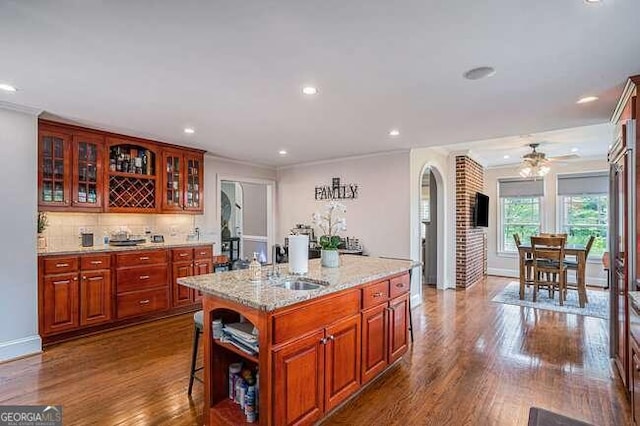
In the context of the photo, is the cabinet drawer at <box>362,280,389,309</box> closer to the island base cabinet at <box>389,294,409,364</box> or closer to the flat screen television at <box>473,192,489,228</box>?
the island base cabinet at <box>389,294,409,364</box>

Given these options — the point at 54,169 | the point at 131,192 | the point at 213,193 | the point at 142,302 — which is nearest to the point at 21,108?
the point at 54,169

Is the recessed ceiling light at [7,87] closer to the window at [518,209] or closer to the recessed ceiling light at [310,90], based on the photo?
the recessed ceiling light at [310,90]

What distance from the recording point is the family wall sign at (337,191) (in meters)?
5.72

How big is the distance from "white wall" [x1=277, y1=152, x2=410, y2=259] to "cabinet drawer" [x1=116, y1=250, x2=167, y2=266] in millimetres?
2807

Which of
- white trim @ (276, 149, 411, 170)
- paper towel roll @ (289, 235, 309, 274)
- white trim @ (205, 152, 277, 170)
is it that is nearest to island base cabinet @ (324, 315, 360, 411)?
paper towel roll @ (289, 235, 309, 274)

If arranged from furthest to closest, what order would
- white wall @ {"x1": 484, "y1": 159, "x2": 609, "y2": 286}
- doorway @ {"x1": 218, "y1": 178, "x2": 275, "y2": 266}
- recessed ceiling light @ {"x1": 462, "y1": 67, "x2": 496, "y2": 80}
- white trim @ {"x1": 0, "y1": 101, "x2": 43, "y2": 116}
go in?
doorway @ {"x1": 218, "y1": 178, "x2": 275, "y2": 266}
white wall @ {"x1": 484, "y1": 159, "x2": 609, "y2": 286}
white trim @ {"x1": 0, "y1": 101, "x2": 43, "y2": 116}
recessed ceiling light @ {"x1": 462, "y1": 67, "x2": 496, "y2": 80}

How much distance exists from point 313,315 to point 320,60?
163cm

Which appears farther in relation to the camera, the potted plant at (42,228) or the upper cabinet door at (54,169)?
the potted plant at (42,228)

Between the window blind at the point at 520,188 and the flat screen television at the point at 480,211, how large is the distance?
84 cm

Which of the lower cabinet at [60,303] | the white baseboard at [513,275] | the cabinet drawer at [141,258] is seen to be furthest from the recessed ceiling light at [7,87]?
the white baseboard at [513,275]

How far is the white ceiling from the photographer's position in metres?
1.69

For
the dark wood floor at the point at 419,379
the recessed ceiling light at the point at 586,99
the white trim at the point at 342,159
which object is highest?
the recessed ceiling light at the point at 586,99

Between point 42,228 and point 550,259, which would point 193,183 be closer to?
point 42,228

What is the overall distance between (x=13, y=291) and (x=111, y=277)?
0.86m
